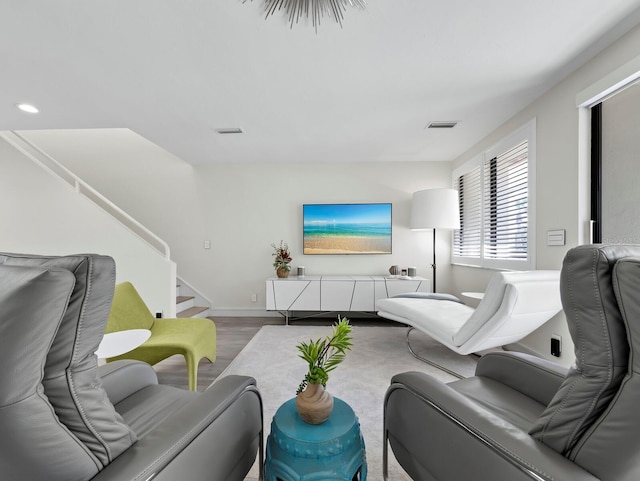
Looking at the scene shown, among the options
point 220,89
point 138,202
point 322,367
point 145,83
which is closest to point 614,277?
point 322,367

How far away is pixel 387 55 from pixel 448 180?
2.72 m

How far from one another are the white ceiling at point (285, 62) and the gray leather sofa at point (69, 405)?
5.02 feet

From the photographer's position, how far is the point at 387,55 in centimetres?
186

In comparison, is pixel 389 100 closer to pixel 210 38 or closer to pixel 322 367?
pixel 210 38

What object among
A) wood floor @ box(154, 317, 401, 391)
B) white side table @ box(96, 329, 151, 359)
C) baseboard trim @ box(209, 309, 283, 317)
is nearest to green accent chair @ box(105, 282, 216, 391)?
white side table @ box(96, 329, 151, 359)

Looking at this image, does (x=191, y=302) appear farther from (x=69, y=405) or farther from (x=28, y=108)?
(x=69, y=405)

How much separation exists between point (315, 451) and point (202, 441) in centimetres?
35

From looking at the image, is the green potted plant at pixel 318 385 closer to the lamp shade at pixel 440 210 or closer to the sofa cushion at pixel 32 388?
the sofa cushion at pixel 32 388

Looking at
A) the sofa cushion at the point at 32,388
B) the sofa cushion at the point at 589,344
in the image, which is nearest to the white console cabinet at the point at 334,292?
the sofa cushion at the point at 589,344

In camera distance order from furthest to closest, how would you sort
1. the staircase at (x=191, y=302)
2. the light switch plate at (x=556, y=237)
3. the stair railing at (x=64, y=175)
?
the staircase at (x=191, y=302)
the stair railing at (x=64, y=175)
the light switch plate at (x=556, y=237)

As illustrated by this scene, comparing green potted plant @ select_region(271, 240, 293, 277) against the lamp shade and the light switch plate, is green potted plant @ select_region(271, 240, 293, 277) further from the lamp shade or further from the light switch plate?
the light switch plate

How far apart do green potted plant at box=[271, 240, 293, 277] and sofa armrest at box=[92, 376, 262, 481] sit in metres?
2.87

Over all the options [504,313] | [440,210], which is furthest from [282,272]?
[504,313]

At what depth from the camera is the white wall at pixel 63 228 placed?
3.47m
